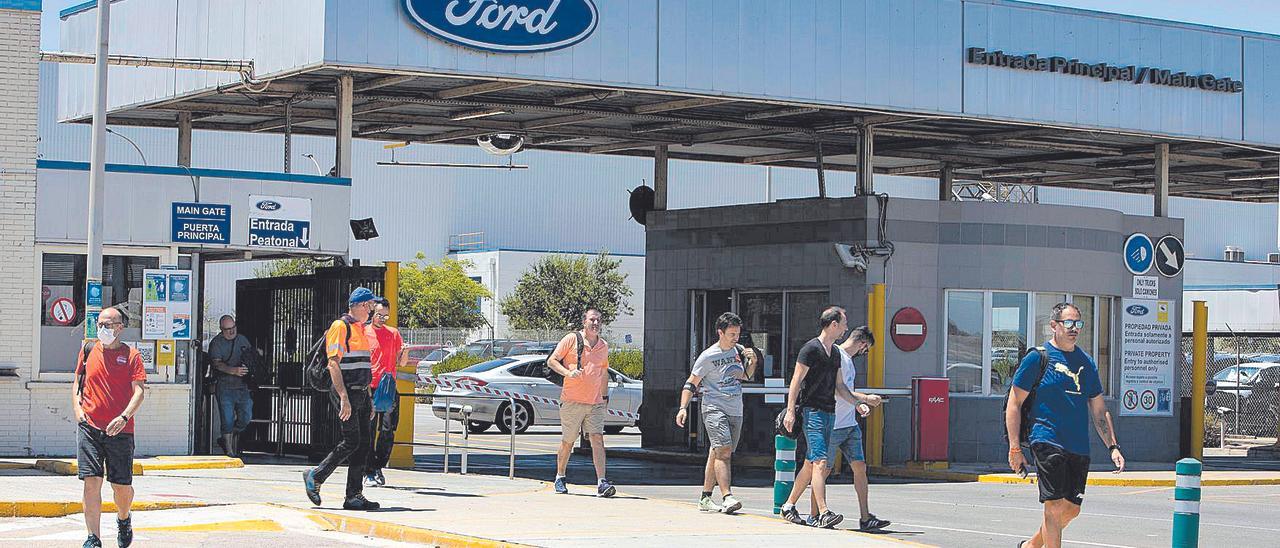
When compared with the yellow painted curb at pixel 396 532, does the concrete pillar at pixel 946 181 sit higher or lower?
higher

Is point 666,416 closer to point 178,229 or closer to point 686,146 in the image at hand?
point 686,146

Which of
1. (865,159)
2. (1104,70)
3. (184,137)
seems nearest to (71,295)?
(184,137)

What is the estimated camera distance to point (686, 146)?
2638 cm

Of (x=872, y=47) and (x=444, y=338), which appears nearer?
(x=872, y=47)

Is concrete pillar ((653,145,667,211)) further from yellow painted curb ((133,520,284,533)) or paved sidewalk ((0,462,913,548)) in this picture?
yellow painted curb ((133,520,284,533))

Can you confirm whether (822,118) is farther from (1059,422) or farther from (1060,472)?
(1060,472)

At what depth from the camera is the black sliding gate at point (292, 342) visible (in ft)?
62.5

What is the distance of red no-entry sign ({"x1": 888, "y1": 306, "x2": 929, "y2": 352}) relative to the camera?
21.8 metres

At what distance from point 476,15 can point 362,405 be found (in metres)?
6.05

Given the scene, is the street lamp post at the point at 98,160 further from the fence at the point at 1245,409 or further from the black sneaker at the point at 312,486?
the fence at the point at 1245,409

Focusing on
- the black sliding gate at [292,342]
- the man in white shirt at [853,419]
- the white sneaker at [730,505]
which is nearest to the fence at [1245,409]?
the black sliding gate at [292,342]

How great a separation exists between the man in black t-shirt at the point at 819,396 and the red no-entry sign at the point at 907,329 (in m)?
8.68

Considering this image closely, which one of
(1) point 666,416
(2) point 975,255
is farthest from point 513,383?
(2) point 975,255

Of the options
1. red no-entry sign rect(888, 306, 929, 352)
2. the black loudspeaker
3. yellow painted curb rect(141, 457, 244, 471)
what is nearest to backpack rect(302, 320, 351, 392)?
yellow painted curb rect(141, 457, 244, 471)
